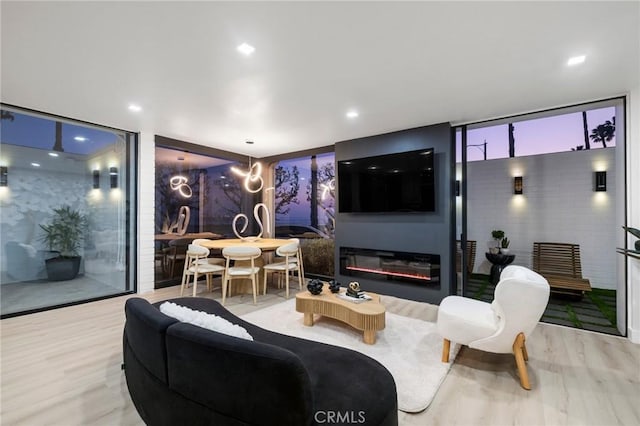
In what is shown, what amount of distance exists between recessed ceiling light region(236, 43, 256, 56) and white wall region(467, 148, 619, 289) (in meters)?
5.04

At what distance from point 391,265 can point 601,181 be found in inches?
144

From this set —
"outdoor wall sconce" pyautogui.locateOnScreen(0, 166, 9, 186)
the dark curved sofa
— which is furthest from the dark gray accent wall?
"outdoor wall sconce" pyautogui.locateOnScreen(0, 166, 9, 186)

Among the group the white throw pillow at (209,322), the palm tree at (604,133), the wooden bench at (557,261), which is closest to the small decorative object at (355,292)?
the white throw pillow at (209,322)

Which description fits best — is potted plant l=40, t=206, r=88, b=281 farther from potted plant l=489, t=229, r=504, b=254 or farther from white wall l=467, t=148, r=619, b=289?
white wall l=467, t=148, r=619, b=289

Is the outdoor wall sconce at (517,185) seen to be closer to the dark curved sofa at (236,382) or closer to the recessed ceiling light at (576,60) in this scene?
the recessed ceiling light at (576,60)

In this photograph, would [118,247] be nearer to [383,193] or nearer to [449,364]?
[383,193]

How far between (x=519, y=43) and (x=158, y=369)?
123 inches

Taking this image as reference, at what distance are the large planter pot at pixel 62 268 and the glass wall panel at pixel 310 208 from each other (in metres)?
3.41

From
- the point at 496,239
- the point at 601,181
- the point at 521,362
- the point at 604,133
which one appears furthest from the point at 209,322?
the point at 604,133

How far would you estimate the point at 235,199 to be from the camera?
6.02 metres

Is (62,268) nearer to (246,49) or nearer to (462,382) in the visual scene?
(246,49)

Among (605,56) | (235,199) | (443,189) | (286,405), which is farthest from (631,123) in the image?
(235,199)

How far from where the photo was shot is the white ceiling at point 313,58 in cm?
184

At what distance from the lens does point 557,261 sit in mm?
4816
